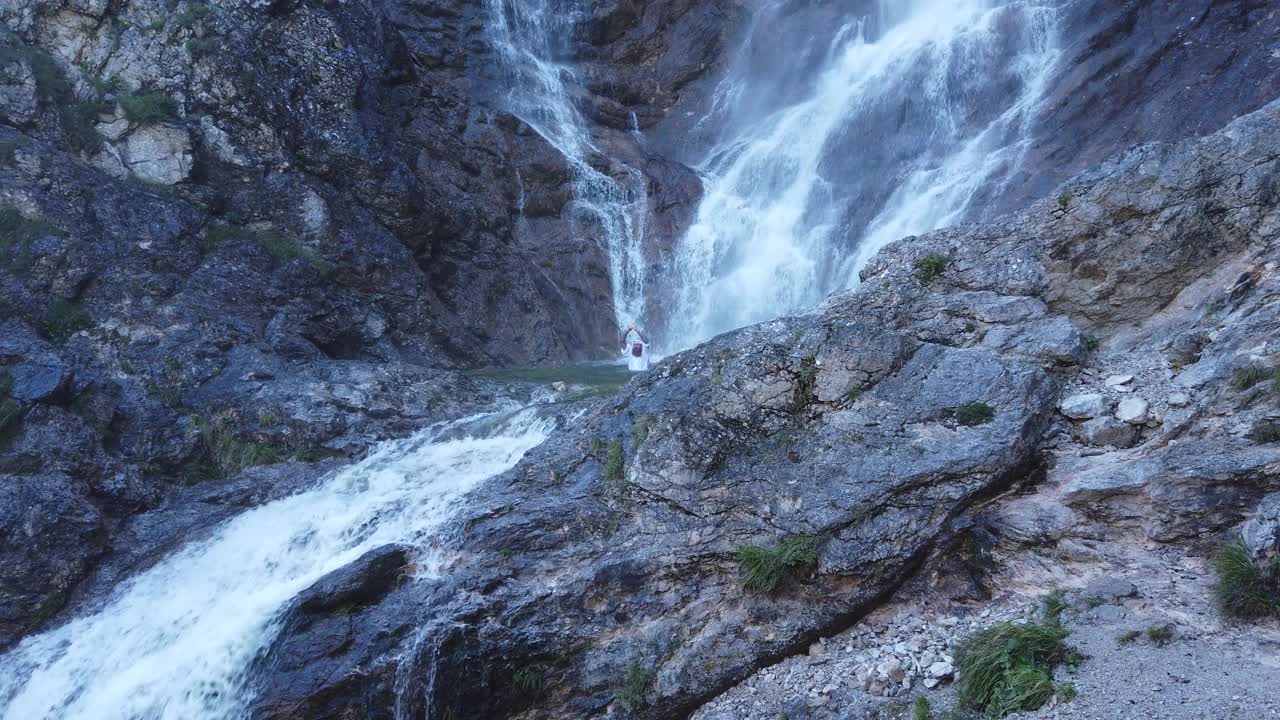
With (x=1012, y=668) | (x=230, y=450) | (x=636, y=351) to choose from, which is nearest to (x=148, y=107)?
(x=230, y=450)

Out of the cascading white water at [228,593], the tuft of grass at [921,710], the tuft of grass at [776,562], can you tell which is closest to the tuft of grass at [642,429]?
the tuft of grass at [776,562]

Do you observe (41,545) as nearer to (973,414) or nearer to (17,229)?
(17,229)

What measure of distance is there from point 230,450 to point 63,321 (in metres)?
3.94

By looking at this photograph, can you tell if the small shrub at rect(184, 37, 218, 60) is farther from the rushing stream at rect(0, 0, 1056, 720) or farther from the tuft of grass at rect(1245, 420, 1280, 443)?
the tuft of grass at rect(1245, 420, 1280, 443)

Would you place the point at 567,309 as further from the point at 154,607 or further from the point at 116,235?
the point at 154,607

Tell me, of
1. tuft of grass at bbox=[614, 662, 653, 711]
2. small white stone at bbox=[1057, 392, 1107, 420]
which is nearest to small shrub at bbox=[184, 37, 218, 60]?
tuft of grass at bbox=[614, 662, 653, 711]

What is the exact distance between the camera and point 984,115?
59.9 feet

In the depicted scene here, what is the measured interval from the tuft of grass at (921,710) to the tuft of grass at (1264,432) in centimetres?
349

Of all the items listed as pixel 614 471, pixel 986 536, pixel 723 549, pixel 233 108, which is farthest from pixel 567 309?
pixel 986 536

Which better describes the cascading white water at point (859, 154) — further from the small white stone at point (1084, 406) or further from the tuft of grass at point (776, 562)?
the tuft of grass at point (776, 562)

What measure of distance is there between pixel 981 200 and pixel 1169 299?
7.56 meters

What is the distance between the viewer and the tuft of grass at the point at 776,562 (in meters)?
7.55

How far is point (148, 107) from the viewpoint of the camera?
1641 cm

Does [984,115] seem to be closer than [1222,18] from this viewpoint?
No
